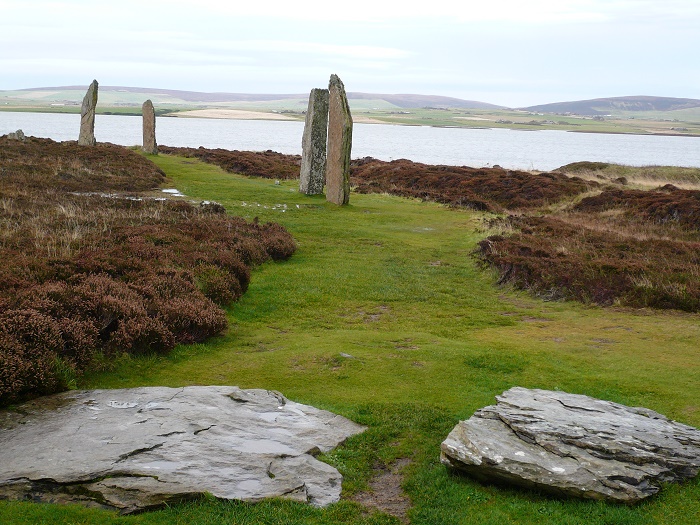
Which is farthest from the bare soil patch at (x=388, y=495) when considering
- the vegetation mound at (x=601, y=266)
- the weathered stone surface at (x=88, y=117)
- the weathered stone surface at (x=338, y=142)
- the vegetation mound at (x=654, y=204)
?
the weathered stone surface at (x=88, y=117)

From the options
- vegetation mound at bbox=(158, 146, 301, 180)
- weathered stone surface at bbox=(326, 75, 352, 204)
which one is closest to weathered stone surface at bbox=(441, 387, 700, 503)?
weathered stone surface at bbox=(326, 75, 352, 204)

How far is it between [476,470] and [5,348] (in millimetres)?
5557

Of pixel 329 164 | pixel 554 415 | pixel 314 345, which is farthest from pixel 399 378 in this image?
pixel 329 164

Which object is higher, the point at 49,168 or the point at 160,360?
the point at 49,168

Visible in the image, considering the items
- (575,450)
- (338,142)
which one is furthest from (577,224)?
(575,450)

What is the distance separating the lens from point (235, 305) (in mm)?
13688

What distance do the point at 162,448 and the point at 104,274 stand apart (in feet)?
20.7

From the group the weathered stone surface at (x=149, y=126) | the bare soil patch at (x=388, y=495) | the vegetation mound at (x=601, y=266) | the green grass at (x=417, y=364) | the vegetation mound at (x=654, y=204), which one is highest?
the weathered stone surface at (x=149, y=126)

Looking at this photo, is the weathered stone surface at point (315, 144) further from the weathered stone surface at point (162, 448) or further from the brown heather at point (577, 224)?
the weathered stone surface at point (162, 448)

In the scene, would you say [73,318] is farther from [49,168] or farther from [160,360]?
[49,168]

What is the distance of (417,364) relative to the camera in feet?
35.0

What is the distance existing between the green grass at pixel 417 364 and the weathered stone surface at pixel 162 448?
0.21 m

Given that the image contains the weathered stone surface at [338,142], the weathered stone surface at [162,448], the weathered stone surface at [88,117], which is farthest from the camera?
the weathered stone surface at [88,117]

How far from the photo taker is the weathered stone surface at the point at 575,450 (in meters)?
6.65
